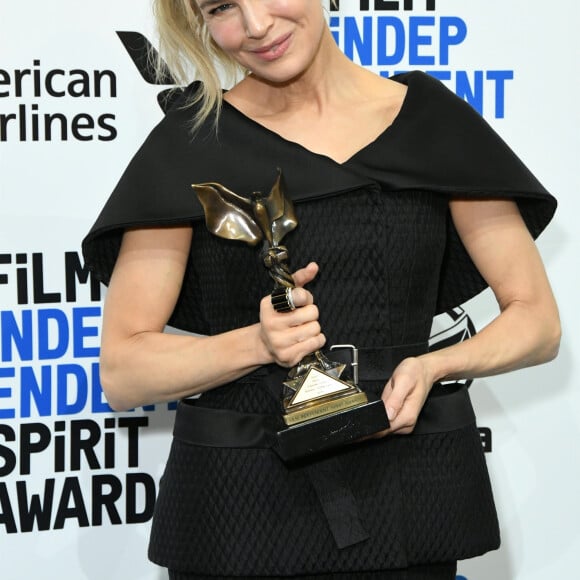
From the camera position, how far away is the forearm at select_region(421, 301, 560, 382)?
1287mm

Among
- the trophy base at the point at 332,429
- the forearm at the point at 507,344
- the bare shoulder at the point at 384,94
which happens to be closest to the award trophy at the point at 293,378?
the trophy base at the point at 332,429

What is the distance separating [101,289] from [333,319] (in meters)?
0.83

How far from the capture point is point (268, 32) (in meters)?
1.27

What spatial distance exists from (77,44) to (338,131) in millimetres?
736

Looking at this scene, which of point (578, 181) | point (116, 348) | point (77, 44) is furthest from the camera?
point (578, 181)

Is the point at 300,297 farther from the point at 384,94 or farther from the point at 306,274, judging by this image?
the point at 384,94

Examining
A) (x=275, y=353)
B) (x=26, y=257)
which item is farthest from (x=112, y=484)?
(x=275, y=353)

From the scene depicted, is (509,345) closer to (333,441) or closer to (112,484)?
(333,441)

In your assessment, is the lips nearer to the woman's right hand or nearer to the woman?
the woman

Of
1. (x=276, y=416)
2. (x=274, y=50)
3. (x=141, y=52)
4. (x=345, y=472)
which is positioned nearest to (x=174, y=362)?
(x=276, y=416)

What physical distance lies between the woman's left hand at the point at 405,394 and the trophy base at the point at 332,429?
3cm

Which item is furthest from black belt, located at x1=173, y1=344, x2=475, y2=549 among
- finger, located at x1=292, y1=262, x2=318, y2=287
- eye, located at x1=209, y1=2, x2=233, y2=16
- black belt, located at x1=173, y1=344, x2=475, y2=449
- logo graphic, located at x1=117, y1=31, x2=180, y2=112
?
logo graphic, located at x1=117, y1=31, x2=180, y2=112

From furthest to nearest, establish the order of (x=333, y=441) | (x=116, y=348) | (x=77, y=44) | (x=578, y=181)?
(x=578, y=181) → (x=77, y=44) → (x=116, y=348) → (x=333, y=441)

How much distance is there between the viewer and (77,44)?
1911mm
